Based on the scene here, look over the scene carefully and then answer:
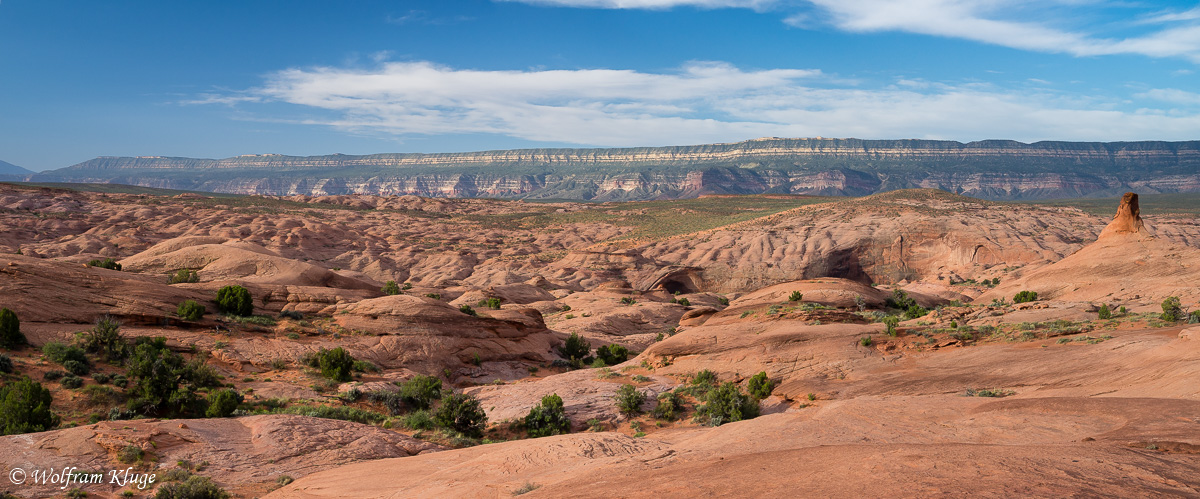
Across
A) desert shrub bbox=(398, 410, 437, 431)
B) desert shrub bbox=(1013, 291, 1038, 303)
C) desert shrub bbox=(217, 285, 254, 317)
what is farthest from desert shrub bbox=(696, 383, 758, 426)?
desert shrub bbox=(1013, 291, 1038, 303)

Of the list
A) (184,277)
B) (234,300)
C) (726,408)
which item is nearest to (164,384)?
(234,300)

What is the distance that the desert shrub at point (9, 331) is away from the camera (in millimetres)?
19875

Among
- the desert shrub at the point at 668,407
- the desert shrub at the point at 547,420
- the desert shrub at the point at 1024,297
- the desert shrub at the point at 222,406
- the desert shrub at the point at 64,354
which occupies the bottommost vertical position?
the desert shrub at the point at 668,407

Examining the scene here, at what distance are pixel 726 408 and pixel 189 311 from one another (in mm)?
21426

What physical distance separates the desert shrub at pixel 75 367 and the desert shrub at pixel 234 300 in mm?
7734

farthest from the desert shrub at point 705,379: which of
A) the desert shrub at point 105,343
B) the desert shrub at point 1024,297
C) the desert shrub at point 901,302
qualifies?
the desert shrub at point 105,343

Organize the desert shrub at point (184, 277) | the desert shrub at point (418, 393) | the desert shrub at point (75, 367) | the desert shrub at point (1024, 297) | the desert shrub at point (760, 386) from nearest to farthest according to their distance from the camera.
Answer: the desert shrub at point (75, 367) < the desert shrub at point (418, 393) < the desert shrub at point (760, 386) < the desert shrub at point (184, 277) < the desert shrub at point (1024, 297)

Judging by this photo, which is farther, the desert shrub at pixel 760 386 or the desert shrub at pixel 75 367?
the desert shrub at pixel 760 386

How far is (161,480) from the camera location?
12617mm

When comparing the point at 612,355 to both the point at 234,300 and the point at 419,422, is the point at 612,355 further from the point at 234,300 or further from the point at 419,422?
the point at 234,300

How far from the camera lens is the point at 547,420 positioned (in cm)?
2031

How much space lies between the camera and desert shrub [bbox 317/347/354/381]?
23922mm

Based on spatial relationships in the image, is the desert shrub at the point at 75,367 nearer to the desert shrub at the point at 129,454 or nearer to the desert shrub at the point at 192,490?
the desert shrub at the point at 129,454

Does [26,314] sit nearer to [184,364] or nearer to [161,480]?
[184,364]
